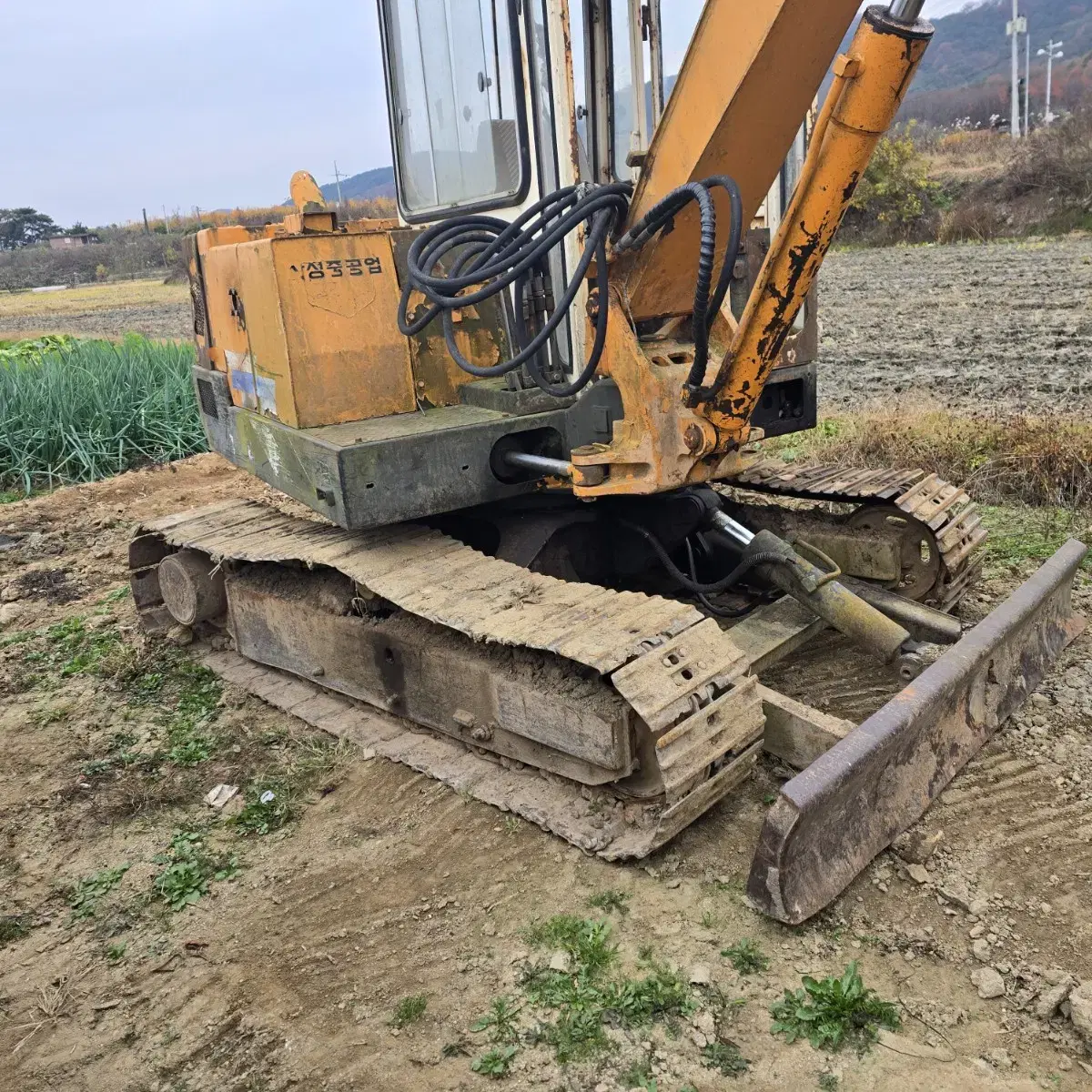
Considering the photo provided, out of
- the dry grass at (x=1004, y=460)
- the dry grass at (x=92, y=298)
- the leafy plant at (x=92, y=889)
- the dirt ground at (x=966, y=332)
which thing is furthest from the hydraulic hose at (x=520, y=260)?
the dry grass at (x=92, y=298)

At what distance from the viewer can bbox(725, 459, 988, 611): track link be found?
14.4 ft

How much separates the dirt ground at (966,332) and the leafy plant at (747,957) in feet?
18.4

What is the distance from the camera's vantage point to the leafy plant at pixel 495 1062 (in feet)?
7.95

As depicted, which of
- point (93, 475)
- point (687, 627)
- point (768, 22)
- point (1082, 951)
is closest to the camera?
point (1082, 951)

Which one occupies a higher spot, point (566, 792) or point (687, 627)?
point (687, 627)

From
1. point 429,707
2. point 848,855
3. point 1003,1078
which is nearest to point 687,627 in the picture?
point 848,855

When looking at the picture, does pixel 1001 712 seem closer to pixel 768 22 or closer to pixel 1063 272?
pixel 768 22

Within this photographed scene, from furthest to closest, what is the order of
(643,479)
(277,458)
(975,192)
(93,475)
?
(975,192)
(93,475)
(277,458)
(643,479)

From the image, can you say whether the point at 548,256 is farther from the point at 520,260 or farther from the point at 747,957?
the point at 747,957

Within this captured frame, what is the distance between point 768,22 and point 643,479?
139 cm

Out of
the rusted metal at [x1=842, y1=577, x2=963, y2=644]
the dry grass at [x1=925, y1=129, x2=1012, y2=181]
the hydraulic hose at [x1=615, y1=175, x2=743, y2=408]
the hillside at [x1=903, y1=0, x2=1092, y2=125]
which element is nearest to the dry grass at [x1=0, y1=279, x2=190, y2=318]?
the dry grass at [x1=925, y1=129, x2=1012, y2=181]

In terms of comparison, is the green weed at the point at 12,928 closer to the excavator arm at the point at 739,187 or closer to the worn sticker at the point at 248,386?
the worn sticker at the point at 248,386

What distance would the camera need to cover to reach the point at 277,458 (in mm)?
4211

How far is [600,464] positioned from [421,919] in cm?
155
